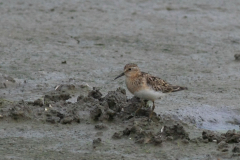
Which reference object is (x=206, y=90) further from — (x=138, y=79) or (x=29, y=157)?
(x=29, y=157)

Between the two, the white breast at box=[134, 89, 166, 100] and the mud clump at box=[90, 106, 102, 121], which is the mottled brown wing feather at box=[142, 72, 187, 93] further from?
the mud clump at box=[90, 106, 102, 121]

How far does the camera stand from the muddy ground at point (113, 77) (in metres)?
7.30

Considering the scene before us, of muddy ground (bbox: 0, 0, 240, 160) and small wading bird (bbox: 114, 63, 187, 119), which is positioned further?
→ small wading bird (bbox: 114, 63, 187, 119)

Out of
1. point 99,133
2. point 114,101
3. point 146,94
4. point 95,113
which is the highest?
point 146,94

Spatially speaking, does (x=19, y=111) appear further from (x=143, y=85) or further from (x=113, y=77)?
(x=113, y=77)

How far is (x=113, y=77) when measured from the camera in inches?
405

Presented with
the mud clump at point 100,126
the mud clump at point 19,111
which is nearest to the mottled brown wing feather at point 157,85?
the mud clump at point 100,126

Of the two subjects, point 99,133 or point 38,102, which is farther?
point 38,102

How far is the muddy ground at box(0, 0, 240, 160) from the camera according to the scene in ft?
24.0

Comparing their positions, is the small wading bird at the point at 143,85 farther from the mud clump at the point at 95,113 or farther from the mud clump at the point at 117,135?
the mud clump at the point at 117,135

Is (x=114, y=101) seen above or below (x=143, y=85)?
below

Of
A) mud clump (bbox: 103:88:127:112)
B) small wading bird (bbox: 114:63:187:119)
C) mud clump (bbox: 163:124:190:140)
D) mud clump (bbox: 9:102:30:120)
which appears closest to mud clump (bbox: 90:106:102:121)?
mud clump (bbox: 103:88:127:112)

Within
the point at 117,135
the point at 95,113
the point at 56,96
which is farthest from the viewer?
the point at 56,96

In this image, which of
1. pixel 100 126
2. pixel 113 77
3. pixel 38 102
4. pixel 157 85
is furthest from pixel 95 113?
pixel 113 77
